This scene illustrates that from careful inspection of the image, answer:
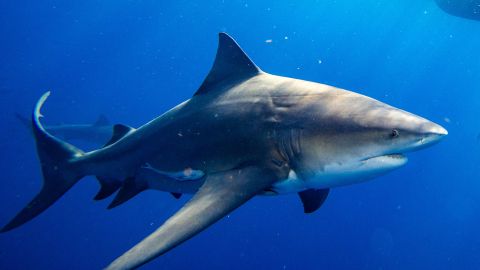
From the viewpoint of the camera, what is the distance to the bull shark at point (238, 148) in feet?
9.62

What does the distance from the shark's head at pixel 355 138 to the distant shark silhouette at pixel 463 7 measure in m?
24.4

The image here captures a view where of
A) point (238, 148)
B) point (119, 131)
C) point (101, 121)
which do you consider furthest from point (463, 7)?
point (238, 148)

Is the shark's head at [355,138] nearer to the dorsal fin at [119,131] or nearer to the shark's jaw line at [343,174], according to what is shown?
the shark's jaw line at [343,174]

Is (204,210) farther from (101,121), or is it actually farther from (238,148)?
(101,121)

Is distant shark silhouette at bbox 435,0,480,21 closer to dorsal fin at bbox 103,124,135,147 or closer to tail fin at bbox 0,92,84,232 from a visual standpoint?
dorsal fin at bbox 103,124,135,147

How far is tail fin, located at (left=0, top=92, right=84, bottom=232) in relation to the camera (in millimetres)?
5008

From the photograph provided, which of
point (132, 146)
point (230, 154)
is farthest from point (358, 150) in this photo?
point (132, 146)

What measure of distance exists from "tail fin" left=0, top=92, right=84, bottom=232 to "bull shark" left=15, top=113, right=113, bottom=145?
1226 cm

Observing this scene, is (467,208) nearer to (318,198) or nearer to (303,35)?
(318,198)

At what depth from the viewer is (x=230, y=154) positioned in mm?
3912

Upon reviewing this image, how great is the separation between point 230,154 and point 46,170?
293 centimetres

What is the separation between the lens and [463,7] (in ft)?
80.0

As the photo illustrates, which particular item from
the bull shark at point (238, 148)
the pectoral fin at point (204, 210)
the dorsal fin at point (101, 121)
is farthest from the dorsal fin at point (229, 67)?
the dorsal fin at point (101, 121)

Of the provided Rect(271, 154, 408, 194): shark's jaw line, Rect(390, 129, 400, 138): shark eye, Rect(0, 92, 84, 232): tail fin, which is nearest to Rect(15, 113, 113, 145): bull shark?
Rect(0, 92, 84, 232): tail fin
